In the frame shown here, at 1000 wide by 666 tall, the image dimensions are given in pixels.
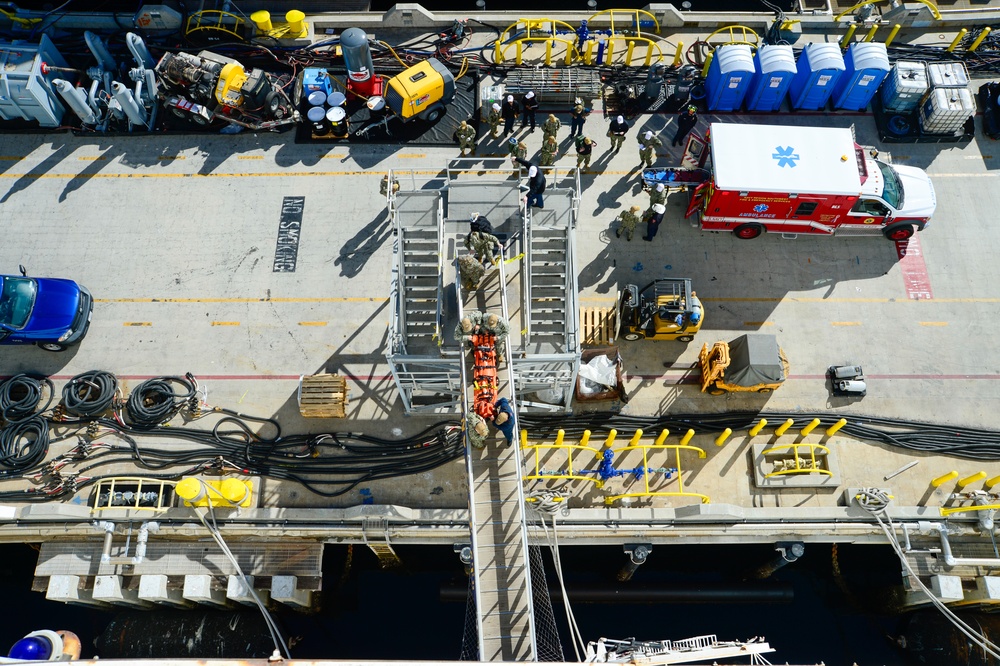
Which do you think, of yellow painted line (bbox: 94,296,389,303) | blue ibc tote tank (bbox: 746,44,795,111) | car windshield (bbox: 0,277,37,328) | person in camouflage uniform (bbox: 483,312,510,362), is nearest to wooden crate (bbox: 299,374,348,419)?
yellow painted line (bbox: 94,296,389,303)

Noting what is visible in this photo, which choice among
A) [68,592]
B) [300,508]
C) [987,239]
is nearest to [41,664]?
[68,592]

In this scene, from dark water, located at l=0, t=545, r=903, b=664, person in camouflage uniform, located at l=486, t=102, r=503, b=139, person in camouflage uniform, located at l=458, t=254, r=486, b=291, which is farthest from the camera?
person in camouflage uniform, located at l=486, t=102, r=503, b=139

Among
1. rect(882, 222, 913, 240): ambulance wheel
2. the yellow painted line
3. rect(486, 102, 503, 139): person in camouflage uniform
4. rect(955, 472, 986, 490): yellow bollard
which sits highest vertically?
rect(486, 102, 503, 139): person in camouflage uniform

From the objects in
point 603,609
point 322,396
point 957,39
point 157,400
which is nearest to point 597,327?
point 322,396

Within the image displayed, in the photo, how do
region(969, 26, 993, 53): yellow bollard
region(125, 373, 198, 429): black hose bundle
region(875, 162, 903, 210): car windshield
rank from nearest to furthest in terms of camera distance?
region(125, 373, 198, 429): black hose bundle → region(875, 162, 903, 210): car windshield → region(969, 26, 993, 53): yellow bollard

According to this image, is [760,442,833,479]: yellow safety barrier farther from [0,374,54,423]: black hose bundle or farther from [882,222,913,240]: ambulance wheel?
[0,374,54,423]: black hose bundle

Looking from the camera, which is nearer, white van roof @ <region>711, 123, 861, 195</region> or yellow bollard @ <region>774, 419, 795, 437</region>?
yellow bollard @ <region>774, 419, 795, 437</region>

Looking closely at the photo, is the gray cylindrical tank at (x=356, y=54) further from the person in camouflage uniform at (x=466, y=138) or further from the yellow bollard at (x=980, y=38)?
the yellow bollard at (x=980, y=38)
